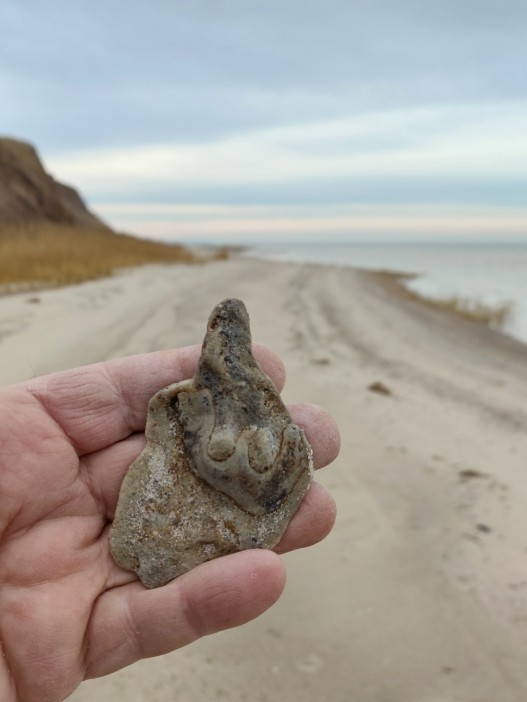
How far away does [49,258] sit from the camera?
12.1 meters

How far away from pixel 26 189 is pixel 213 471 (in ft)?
78.5

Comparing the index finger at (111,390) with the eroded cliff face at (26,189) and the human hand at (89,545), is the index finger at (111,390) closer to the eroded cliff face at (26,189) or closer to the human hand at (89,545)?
the human hand at (89,545)

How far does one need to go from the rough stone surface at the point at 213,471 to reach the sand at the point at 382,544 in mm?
840

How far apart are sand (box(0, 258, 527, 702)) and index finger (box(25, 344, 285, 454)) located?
2.58 ft

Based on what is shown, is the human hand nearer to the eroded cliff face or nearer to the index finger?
the index finger

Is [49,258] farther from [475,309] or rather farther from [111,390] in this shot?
[475,309]

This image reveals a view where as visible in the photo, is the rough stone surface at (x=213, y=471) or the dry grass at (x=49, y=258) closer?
the rough stone surface at (x=213, y=471)

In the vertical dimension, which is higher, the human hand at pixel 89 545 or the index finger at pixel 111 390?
the index finger at pixel 111 390

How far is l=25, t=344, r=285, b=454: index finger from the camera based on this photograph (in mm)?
2439

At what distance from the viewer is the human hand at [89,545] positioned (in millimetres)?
2006

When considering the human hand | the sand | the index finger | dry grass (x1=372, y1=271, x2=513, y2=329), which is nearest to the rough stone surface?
the human hand

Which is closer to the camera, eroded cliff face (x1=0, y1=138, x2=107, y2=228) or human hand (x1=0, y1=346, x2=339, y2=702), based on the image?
human hand (x1=0, y1=346, x2=339, y2=702)

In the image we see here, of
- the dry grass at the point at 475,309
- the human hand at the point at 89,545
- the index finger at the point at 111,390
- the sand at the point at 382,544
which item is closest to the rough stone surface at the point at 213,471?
the human hand at the point at 89,545

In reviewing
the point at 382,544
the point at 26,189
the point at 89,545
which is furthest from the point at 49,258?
the point at 26,189
